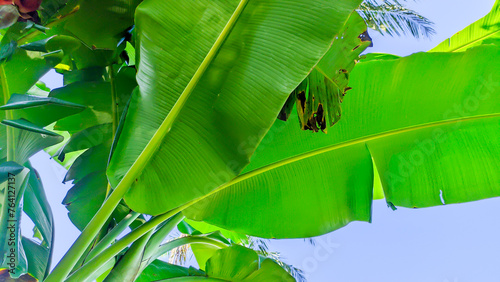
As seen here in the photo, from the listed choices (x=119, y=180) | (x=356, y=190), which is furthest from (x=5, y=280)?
(x=356, y=190)

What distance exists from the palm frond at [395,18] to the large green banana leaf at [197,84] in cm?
286

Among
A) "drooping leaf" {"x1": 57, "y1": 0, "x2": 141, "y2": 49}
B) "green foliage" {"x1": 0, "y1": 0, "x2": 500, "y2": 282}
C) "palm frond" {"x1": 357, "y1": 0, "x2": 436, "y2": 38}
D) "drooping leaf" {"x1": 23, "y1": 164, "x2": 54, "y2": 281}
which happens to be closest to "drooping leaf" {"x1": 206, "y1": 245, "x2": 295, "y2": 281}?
"green foliage" {"x1": 0, "y1": 0, "x2": 500, "y2": 282}

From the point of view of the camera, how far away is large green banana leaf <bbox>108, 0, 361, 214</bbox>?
0.65 metres

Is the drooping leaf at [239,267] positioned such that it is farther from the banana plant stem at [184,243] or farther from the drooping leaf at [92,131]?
the drooping leaf at [92,131]

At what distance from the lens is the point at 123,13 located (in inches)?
34.1

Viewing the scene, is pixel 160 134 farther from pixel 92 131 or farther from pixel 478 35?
pixel 478 35

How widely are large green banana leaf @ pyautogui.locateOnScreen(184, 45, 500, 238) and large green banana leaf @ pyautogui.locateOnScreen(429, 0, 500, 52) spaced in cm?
27

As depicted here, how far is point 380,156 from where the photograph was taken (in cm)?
92

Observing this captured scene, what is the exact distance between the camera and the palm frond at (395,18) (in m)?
3.25

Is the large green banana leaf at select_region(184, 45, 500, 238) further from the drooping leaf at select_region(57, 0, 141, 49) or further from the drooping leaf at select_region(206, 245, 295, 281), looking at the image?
the drooping leaf at select_region(57, 0, 141, 49)

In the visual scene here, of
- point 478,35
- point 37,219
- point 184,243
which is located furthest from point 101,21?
point 478,35

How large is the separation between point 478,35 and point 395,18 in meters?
2.62

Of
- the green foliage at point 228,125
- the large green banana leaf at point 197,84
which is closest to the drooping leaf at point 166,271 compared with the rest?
the green foliage at point 228,125

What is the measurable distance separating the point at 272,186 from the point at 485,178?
54cm
